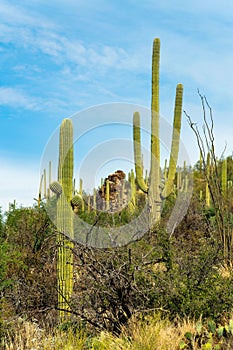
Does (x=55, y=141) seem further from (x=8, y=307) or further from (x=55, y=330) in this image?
(x=55, y=330)

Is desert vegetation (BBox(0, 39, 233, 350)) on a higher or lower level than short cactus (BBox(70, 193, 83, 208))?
lower

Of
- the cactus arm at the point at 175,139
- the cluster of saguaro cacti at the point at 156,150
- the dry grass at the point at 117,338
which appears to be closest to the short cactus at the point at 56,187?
the dry grass at the point at 117,338

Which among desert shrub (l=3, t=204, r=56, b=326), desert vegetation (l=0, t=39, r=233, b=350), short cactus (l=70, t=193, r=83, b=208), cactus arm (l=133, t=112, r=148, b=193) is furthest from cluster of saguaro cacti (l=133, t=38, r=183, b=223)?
short cactus (l=70, t=193, r=83, b=208)

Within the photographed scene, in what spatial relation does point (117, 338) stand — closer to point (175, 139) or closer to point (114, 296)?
point (114, 296)

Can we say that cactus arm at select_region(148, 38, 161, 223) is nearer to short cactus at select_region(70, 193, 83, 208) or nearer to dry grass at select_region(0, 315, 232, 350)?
short cactus at select_region(70, 193, 83, 208)

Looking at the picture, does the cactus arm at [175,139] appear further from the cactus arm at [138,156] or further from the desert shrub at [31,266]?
the desert shrub at [31,266]

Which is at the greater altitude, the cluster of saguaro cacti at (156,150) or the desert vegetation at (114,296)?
the cluster of saguaro cacti at (156,150)

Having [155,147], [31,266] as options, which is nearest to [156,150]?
[155,147]

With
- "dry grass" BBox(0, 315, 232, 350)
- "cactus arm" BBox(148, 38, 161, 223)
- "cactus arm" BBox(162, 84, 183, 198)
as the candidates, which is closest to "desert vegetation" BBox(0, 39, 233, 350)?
"dry grass" BBox(0, 315, 232, 350)

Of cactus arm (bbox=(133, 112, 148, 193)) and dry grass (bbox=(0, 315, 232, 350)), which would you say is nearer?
dry grass (bbox=(0, 315, 232, 350))

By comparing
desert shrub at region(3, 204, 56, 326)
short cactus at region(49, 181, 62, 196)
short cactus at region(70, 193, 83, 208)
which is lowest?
desert shrub at region(3, 204, 56, 326)

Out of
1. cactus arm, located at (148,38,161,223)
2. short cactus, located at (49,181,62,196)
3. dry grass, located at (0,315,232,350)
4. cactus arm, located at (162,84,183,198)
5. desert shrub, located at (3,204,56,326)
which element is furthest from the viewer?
cactus arm, located at (162,84,183,198)

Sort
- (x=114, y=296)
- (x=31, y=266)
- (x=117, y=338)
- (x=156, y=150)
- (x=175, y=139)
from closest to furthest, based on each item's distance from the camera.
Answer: (x=117, y=338) → (x=114, y=296) → (x=31, y=266) → (x=156, y=150) → (x=175, y=139)

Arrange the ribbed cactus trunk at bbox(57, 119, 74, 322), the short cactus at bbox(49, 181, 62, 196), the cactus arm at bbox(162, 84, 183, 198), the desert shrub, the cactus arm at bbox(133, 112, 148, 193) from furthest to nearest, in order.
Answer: the cactus arm at bbox(133, 112, 148, 193), the cactus arm at bbox(162, 84, 183, 198), the short cactus at bbox(49, 181, 62, 196), the ribbed cactus trunk at bbox(57, 119, 74, 322), the desert shrub
